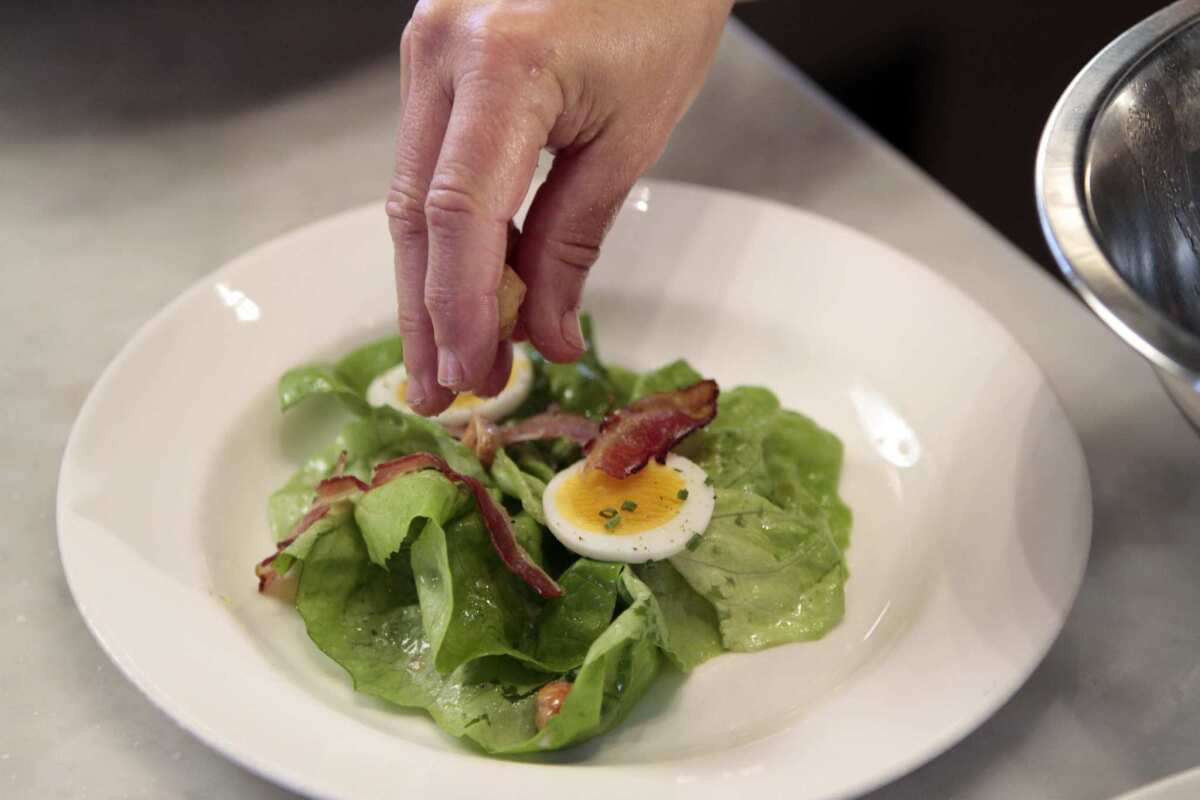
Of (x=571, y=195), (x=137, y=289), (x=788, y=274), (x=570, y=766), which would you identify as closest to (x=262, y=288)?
(x=137, y=289)

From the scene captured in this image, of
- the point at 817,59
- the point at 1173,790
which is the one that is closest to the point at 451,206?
the point at 1173,790

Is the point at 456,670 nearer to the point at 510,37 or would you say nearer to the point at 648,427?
the point at 648,427

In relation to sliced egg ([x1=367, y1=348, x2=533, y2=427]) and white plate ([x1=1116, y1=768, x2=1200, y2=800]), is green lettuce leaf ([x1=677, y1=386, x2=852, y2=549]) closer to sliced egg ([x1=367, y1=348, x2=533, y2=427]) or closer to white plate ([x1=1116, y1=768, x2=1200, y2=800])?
sliced egg ([x1=367, y1=348, x2=533, y2=427])

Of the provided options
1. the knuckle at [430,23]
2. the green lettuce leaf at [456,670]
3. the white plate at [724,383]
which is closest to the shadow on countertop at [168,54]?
the white plate at [724,383]

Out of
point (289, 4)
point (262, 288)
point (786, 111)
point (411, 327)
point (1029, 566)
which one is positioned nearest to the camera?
point (1029, 566)

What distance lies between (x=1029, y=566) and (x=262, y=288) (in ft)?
3.89

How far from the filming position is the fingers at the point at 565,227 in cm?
A: 148

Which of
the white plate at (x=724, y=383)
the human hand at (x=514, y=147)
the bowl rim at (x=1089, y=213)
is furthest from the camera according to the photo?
the human hand at (x=514, y=147)

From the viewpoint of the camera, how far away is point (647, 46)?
58.9 inches

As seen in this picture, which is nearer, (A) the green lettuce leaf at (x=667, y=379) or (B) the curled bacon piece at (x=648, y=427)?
(B) the curled bacon piece at (x=648, y=427)

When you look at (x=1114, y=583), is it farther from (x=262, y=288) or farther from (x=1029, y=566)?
(x=262, y=288)

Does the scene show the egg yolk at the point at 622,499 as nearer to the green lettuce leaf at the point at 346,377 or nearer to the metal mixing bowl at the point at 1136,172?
the green lettuce leaf at the point at 346,377

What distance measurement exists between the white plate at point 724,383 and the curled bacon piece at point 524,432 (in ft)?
0.93

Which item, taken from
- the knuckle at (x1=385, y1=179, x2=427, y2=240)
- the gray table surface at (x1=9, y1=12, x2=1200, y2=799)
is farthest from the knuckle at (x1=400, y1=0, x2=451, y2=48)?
the gray table surface at (x1=9, y1=12, x2=1200, y2=799)
